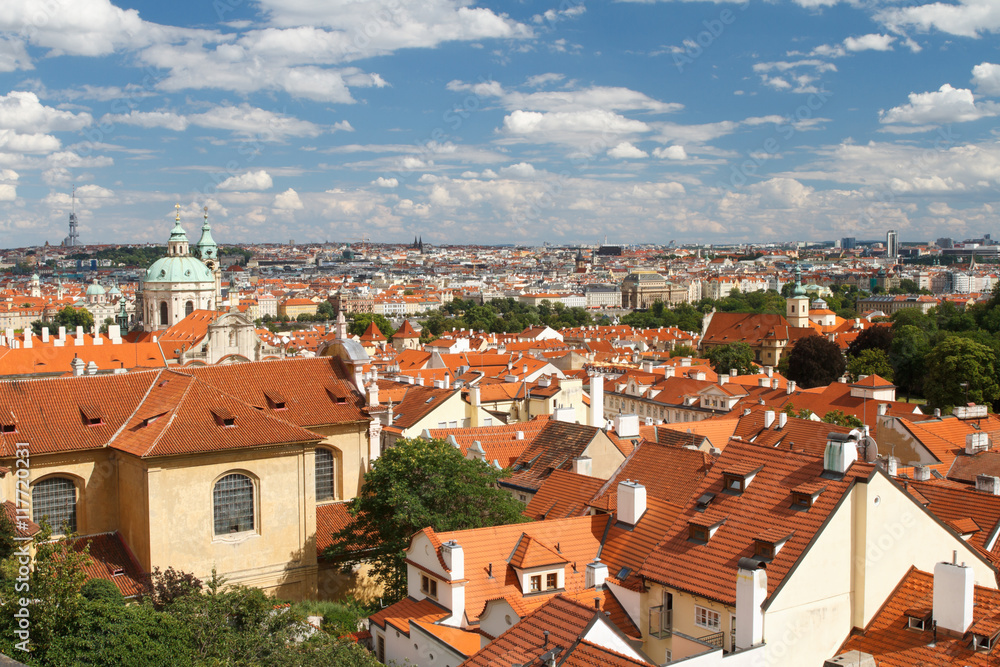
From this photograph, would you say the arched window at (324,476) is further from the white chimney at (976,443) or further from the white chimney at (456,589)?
Result: the white chimney at (976,443)

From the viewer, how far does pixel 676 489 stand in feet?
67.5

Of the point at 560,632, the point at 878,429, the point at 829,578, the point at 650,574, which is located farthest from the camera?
the point at 878,429

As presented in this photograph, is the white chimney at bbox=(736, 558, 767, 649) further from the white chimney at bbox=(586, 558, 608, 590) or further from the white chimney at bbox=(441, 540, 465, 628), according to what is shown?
the white chimney at bbox=(441, 540, 465, 628)

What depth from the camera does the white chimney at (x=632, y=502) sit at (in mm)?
19562

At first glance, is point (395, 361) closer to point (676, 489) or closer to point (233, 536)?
point (233, 536)

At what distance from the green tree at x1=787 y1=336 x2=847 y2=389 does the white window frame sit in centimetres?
6734

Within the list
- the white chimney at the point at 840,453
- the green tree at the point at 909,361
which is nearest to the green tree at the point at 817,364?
the green tree at the point at 909,361

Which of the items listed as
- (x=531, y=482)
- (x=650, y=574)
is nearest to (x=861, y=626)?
(x=650, y=574)

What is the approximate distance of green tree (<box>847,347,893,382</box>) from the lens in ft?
253

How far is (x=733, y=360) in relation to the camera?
90.2 meters

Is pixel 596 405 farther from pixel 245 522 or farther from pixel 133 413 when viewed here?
pixel 133 413

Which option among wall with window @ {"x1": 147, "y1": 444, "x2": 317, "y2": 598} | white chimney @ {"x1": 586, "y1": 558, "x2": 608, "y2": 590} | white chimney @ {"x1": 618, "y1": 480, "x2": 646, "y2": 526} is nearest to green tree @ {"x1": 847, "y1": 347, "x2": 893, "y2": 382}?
wall with window @ {"x1": 147, "y1": 444, "x2": 317, "y2": 598}

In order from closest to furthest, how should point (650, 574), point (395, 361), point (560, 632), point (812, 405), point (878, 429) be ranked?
point (560, 632) < point (650, 574) < point (878, 429) < point (812, 405) < point (395, 361)

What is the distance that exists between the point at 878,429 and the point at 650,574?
26453mm
